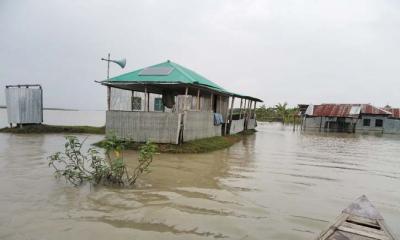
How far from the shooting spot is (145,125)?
37.5ft

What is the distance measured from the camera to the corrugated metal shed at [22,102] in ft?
60.1

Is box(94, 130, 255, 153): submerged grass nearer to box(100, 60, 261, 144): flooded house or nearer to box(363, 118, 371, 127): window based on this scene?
box(100, 60, 261, 144): flooded house

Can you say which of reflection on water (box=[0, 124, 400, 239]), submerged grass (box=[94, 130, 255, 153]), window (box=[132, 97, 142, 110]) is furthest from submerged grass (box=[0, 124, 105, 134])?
reflection on water (box=[0, 124, 400, 239])

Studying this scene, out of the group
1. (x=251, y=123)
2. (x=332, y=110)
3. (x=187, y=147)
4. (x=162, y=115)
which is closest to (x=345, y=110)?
(x=332, y=110)

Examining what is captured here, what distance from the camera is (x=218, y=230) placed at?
4129 millimetres

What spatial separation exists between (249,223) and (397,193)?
13.8 feet

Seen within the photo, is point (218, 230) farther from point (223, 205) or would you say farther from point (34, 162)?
point (34, 162)

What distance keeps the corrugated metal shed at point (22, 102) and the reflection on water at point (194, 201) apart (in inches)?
426

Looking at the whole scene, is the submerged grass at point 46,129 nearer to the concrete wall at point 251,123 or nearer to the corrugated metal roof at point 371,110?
the concrete wall at point 251,123

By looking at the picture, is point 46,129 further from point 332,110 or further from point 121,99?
point 332,110

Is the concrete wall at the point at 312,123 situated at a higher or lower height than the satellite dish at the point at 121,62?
lower

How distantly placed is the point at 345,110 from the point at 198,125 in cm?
2351

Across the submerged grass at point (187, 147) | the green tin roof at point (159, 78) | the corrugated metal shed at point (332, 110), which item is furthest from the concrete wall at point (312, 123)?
the green tin roof at point (159, 78)

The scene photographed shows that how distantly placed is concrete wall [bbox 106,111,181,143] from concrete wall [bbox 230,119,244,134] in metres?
7.71
